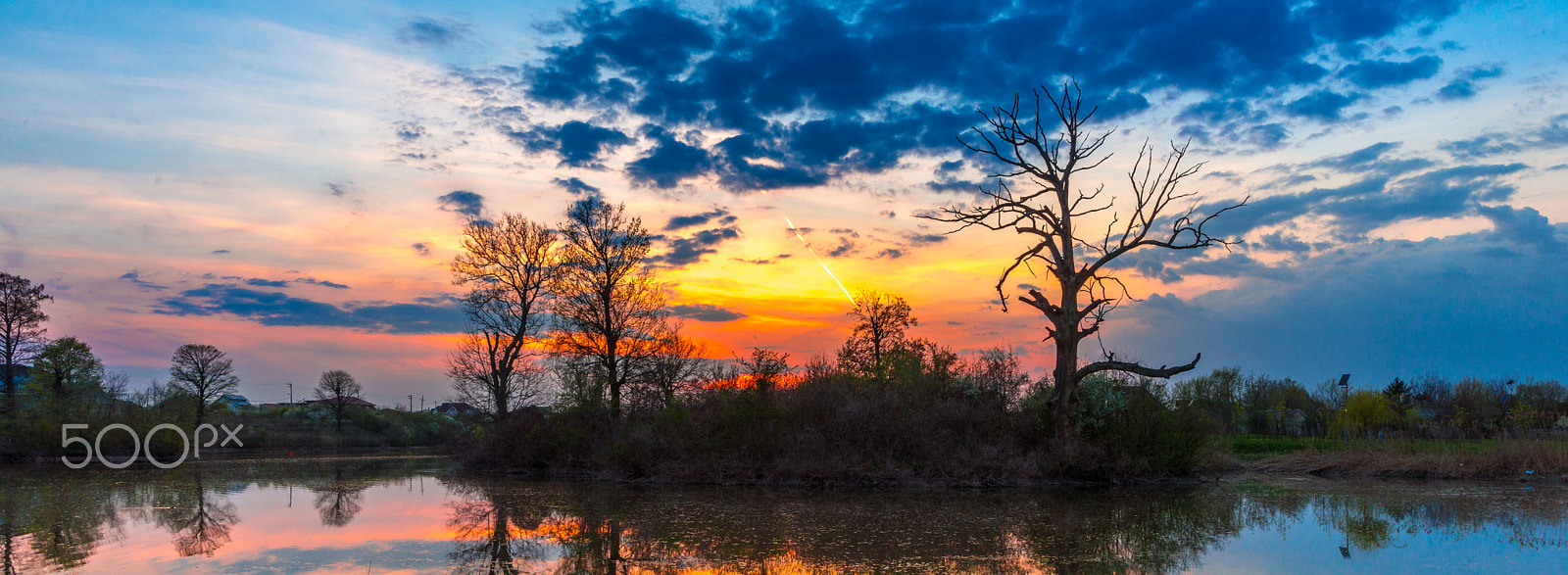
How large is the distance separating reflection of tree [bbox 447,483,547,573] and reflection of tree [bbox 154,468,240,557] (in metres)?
3.13

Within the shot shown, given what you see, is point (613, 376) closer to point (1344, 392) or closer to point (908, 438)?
point (908, 438)

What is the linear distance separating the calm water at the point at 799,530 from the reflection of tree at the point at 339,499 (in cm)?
9

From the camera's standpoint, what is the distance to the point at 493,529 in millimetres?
12305

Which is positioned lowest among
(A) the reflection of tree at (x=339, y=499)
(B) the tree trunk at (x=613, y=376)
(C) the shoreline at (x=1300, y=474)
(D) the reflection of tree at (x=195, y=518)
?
(C) the shoreline at (x=1300, y=474)

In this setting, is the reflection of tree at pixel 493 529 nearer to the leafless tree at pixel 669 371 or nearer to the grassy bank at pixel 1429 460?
the leafless tree at pixel 669 371

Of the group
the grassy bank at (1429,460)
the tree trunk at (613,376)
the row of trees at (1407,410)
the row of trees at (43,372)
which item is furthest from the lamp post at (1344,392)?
the row of trees at (43,372)

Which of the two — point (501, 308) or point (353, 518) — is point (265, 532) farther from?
point (501, 308)

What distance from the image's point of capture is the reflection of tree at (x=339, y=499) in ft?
46.1

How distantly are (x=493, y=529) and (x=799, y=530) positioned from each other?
4.66 meters

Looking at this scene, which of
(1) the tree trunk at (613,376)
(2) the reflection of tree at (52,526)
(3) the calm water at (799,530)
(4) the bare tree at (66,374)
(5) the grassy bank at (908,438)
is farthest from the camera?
(4) the bare tree at (66,374)

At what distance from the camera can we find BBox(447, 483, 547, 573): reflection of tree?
9405 millimetres

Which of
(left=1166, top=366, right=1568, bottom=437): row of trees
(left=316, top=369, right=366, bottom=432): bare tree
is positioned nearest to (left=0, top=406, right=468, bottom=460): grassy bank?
(left=316, top=369, right=366, bottom=432): bare tree

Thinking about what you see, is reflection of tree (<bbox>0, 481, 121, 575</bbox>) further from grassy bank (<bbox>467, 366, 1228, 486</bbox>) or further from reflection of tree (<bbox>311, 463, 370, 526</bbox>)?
grassy bank (<bbox>467, 366, 1228, 486</bbox>)

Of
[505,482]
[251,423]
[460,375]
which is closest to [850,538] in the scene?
→ [505,482]
